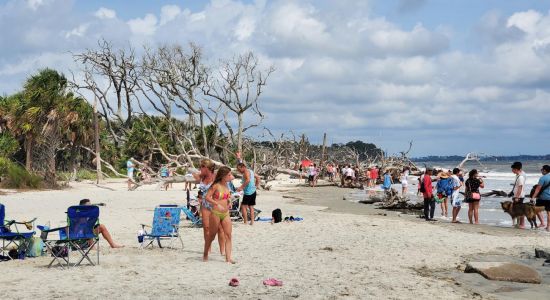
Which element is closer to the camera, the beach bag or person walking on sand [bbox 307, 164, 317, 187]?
the beach bag

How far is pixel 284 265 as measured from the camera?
29.8ft

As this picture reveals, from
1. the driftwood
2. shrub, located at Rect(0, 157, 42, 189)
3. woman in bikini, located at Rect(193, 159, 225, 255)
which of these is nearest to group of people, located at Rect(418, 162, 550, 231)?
the driftwood

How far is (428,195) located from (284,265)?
866cm

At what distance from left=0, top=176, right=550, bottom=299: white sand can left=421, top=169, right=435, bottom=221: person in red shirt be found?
159cm

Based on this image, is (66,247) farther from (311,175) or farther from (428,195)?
(311,175)

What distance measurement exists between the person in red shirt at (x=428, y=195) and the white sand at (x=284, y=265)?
159 centimetres

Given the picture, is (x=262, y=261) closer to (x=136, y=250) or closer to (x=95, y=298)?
(x=136, y=250)

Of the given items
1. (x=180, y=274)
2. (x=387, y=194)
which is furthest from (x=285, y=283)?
(x=387, y=194)

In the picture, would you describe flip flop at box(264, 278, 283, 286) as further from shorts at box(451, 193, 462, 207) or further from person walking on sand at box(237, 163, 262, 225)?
shorts at box(451, 193, 462, 207)

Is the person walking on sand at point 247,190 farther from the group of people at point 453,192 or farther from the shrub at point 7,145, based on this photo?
the shrub at point 7,145

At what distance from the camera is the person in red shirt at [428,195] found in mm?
16422

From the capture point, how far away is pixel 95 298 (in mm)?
6641

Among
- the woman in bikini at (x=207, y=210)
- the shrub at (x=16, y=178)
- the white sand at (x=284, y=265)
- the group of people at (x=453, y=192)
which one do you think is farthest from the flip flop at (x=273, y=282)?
the shrub at (x=16, y=178)

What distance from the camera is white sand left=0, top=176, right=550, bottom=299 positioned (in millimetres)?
7188
